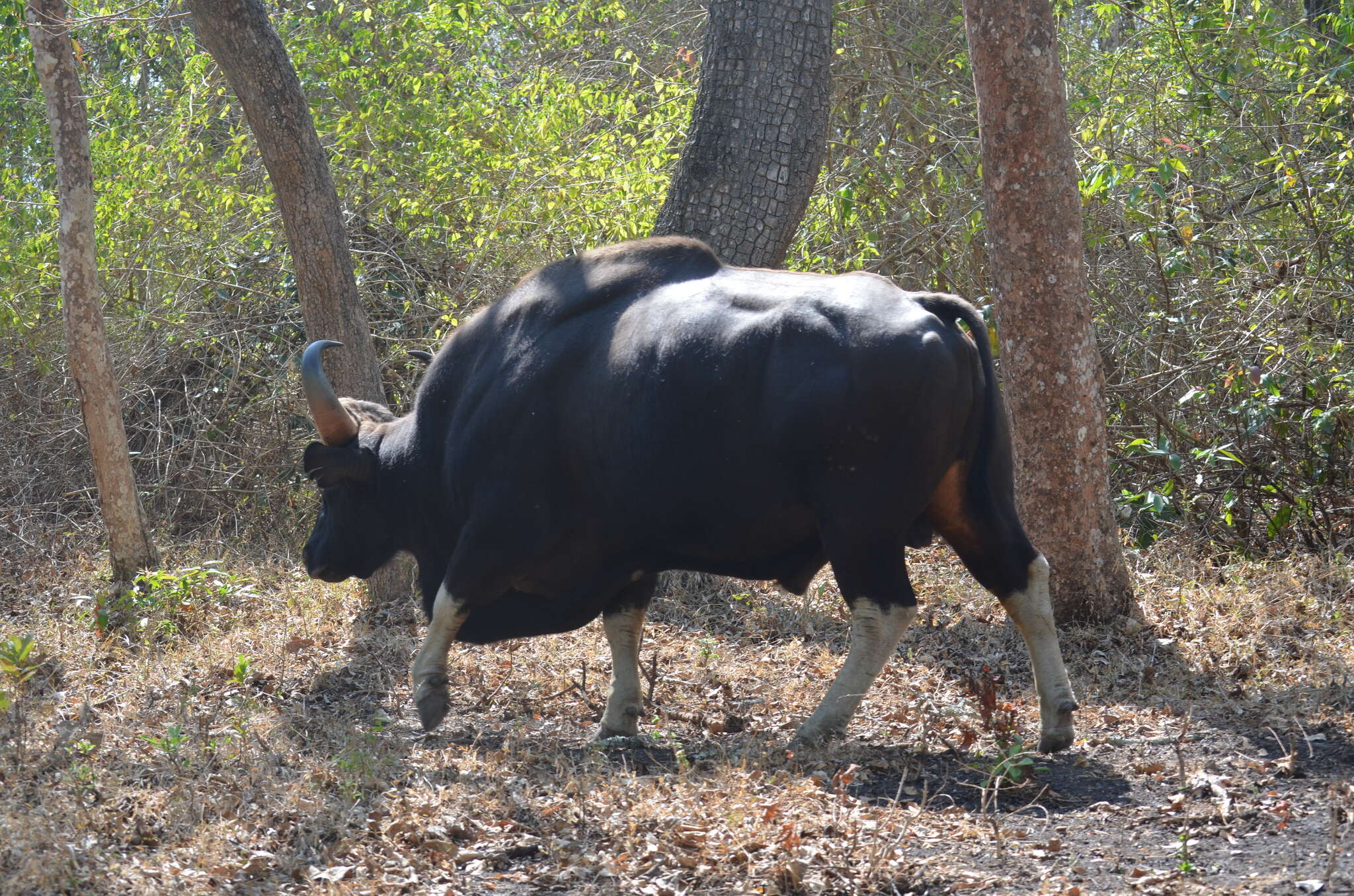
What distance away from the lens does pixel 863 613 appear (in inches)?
199

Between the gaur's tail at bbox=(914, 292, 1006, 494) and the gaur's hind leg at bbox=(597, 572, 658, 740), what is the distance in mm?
1648

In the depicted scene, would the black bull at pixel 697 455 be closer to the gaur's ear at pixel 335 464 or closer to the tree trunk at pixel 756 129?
the gaur's ear at pixel 335 464

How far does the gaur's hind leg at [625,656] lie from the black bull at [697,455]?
0.01 meters

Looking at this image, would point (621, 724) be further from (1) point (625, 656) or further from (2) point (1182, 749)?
(2) point (1182, 749)

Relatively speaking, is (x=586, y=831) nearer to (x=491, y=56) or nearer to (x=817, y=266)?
(x=817, y=266)

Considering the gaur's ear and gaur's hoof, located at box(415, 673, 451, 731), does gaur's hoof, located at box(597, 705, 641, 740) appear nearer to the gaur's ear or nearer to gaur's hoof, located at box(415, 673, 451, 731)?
gaur's hoof, located at box(415, 673, 451, 731)

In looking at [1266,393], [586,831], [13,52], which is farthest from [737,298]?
[13,52]

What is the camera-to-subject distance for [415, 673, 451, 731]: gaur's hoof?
5.65 meters

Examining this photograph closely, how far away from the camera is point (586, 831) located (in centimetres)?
429

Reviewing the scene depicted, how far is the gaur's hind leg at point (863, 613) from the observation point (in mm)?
4930

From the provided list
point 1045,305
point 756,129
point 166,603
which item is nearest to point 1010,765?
point 1045,305

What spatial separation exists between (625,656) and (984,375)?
7.01 feet

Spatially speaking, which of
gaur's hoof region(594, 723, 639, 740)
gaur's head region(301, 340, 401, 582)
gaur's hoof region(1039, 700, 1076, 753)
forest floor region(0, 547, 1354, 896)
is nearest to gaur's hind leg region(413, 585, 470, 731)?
forest floor region(0, 547, 1354, 896)

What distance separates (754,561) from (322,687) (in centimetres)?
267
